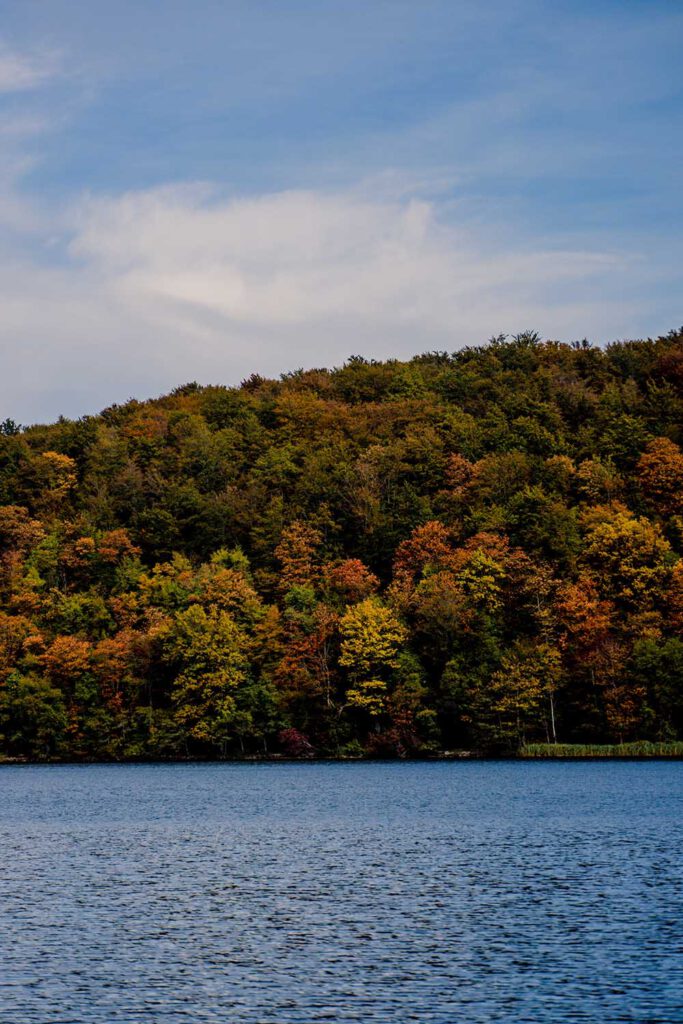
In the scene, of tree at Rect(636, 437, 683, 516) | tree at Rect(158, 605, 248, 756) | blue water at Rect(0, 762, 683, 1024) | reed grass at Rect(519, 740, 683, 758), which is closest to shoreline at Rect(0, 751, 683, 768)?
reed grass at Rect(519, 740, 683, 758)

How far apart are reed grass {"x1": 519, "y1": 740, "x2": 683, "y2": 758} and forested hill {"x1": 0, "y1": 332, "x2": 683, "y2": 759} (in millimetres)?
1226

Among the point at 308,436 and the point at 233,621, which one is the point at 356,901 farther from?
the point at 308,436

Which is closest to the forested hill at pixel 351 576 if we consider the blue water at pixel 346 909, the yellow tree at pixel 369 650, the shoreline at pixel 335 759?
the yellow tree at pixel 369 650

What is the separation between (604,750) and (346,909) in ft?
184

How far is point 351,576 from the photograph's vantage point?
105 metres

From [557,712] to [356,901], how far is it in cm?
5930

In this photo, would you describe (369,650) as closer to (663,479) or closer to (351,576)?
(351,576)

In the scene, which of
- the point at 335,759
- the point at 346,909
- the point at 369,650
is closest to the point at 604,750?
the point at 369,650

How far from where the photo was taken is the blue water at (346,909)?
69.1ft

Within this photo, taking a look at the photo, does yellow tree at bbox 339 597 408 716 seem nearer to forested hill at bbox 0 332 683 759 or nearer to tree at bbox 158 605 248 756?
forested hill at bbox 0 332 683 759

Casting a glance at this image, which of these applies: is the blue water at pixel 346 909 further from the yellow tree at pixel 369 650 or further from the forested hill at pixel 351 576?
the yellow tree at pixel 369 650

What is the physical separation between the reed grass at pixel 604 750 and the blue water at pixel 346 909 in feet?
78.4

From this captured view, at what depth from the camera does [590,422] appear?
13188 cm

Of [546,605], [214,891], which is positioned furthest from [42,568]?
[214,891]
